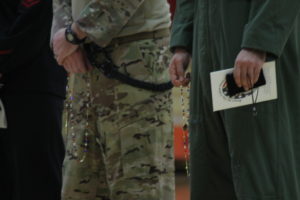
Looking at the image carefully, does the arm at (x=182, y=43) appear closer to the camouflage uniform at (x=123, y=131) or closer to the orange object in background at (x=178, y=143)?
the camouflage uniform at (x=123, y=131)

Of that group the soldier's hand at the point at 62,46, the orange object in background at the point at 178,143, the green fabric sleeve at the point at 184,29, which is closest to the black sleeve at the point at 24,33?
the soldier's hand at the point at 62,46

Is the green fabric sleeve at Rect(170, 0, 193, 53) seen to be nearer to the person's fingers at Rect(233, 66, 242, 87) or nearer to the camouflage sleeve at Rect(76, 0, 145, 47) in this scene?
the camouflage sleeve at Rect(76, 0, 145, 47)

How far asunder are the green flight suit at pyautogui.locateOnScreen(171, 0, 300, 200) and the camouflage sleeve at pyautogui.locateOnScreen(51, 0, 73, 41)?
62 centimetres

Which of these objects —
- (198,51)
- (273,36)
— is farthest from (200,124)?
(273,36)

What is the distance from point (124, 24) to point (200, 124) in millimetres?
513

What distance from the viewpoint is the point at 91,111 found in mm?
2127

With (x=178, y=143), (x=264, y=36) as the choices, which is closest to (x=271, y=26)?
(x=264, y=36)

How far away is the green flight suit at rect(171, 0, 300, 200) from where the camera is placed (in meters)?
1.58

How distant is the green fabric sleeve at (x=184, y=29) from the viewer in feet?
6.24

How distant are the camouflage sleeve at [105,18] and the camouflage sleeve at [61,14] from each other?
16 centimetres

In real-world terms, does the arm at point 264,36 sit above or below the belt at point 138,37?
below

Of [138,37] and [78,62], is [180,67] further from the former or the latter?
[78,62]

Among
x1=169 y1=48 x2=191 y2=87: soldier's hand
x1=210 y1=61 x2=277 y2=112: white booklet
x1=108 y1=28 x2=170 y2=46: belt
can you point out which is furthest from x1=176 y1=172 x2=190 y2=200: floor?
x1=210 y1=61 x2=277 y2=112: white booklet

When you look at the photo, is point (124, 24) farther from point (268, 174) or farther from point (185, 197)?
point (185, 197)
